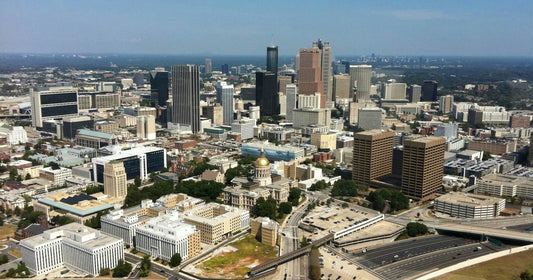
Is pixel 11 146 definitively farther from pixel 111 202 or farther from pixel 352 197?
pixel 352 197

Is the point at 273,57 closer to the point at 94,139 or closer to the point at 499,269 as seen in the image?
the point at 94,139

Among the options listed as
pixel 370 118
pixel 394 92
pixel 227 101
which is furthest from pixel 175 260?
pixel 394 92

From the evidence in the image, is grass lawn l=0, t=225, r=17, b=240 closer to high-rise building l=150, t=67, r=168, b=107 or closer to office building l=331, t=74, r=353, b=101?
high-rise building l=150, t=67, r=168, b=107

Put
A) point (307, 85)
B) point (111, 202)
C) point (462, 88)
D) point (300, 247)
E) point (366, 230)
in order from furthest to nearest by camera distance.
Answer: point (462, 88), point (307, 85), point (111, 202), point (366, 230), point (300, 247)

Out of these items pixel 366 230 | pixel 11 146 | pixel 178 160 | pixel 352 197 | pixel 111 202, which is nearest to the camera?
pixel 366 230

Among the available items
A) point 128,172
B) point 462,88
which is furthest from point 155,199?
point 462,88

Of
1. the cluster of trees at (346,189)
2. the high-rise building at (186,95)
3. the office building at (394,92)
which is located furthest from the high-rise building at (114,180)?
the office building at (394,92)

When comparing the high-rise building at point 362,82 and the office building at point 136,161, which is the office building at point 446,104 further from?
the office building at point 136,161
